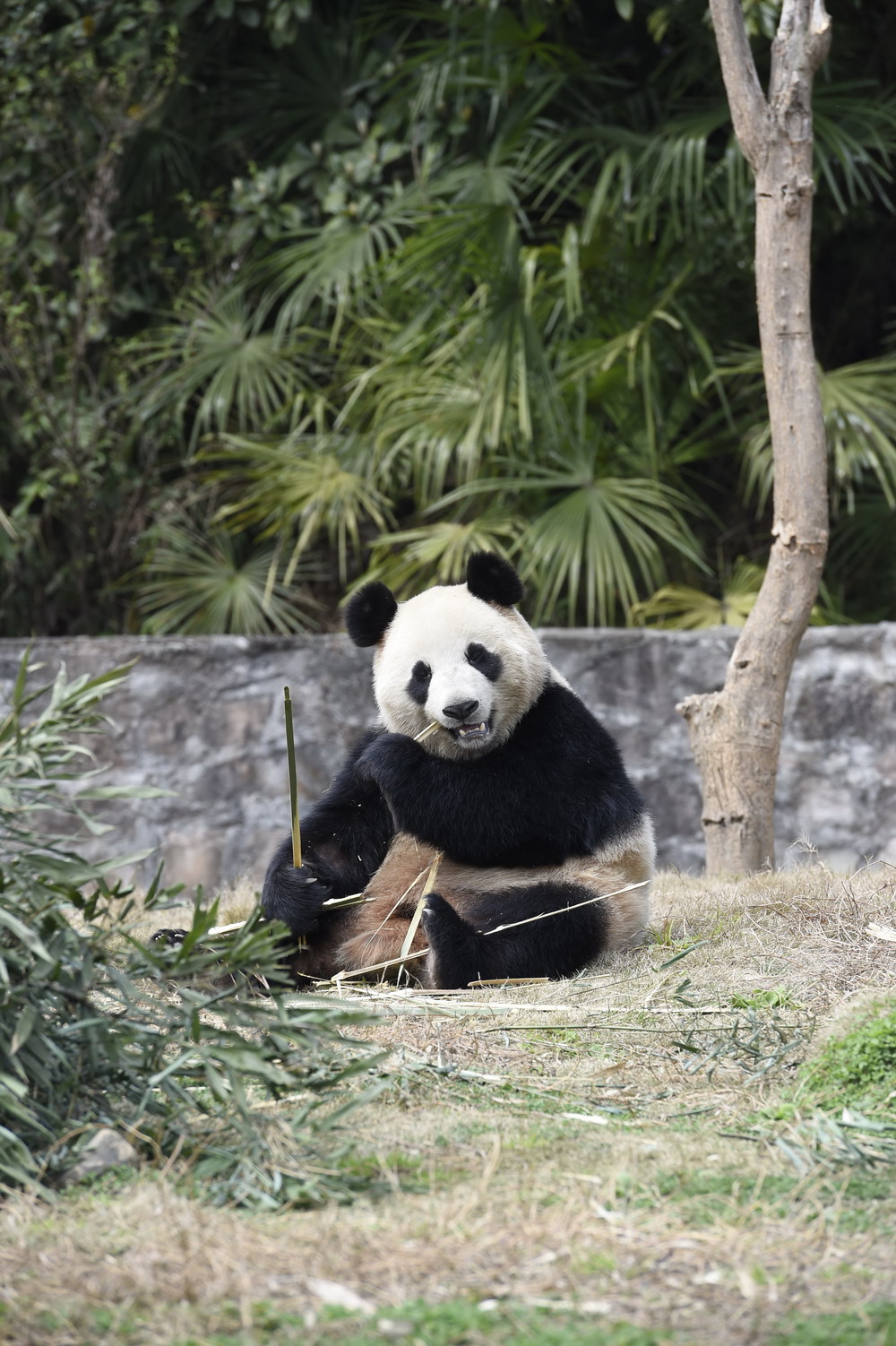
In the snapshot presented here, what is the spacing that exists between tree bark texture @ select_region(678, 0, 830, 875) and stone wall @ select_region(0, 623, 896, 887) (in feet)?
4.09

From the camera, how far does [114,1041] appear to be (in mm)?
2578

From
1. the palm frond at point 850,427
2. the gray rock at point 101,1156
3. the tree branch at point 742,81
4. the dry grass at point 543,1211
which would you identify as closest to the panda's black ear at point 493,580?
the dry grass at point 543,1211

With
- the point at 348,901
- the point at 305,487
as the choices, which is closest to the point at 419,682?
the point at 348,901

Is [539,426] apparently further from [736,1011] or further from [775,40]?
[736,1011]

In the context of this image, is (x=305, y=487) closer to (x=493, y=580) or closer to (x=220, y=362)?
(x=220, y=362)

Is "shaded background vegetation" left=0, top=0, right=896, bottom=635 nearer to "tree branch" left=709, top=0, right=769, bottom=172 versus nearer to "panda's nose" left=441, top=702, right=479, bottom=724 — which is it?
"tree branch" left=709, top=0, right=769, bottom=172

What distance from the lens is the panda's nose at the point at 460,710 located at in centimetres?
366

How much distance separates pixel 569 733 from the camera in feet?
12.8

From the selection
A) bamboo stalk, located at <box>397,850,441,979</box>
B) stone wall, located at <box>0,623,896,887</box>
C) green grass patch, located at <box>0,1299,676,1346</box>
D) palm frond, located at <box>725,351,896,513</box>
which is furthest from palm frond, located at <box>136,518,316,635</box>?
green grass patch, located at <box>0,1299,676,1346</box>

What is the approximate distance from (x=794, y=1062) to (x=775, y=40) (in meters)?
3.82

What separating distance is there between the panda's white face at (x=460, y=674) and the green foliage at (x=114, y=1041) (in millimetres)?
1145

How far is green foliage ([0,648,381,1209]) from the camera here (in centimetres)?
240

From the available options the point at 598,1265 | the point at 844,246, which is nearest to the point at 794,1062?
the point at 598,1265

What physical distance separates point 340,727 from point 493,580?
2.88 m
